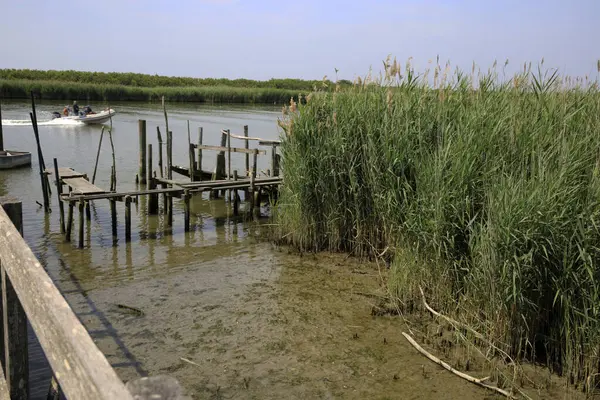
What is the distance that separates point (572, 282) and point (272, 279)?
4.50 m

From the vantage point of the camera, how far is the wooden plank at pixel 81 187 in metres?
10.6

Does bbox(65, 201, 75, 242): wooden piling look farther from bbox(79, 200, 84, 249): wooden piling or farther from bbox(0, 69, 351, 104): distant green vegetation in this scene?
bbox(0, 69, 351, 104): distant green vegetation

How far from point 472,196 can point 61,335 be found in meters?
5.43

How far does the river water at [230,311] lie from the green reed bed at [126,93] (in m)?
31.7

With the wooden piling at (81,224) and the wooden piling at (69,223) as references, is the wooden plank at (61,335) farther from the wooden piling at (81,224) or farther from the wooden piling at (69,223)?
the wooden piling at (69,223)

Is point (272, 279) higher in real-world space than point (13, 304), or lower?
lower

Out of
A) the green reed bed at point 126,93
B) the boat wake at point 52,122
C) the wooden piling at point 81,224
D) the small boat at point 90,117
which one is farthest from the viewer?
the green reed bed at point 126,93

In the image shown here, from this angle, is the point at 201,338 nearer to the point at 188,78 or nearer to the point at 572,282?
the point at 572,282

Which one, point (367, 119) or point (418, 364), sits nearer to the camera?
point (418, 364)

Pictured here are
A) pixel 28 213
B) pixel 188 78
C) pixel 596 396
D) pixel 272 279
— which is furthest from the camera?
pixel 188 78

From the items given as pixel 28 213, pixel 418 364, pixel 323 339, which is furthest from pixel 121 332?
pixel 28 213

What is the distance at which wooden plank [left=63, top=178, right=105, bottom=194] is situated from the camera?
34.8 feet

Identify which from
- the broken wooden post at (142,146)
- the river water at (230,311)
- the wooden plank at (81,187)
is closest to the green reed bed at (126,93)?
the broken wooden post at (142,146)

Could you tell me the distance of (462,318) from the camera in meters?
6.16
